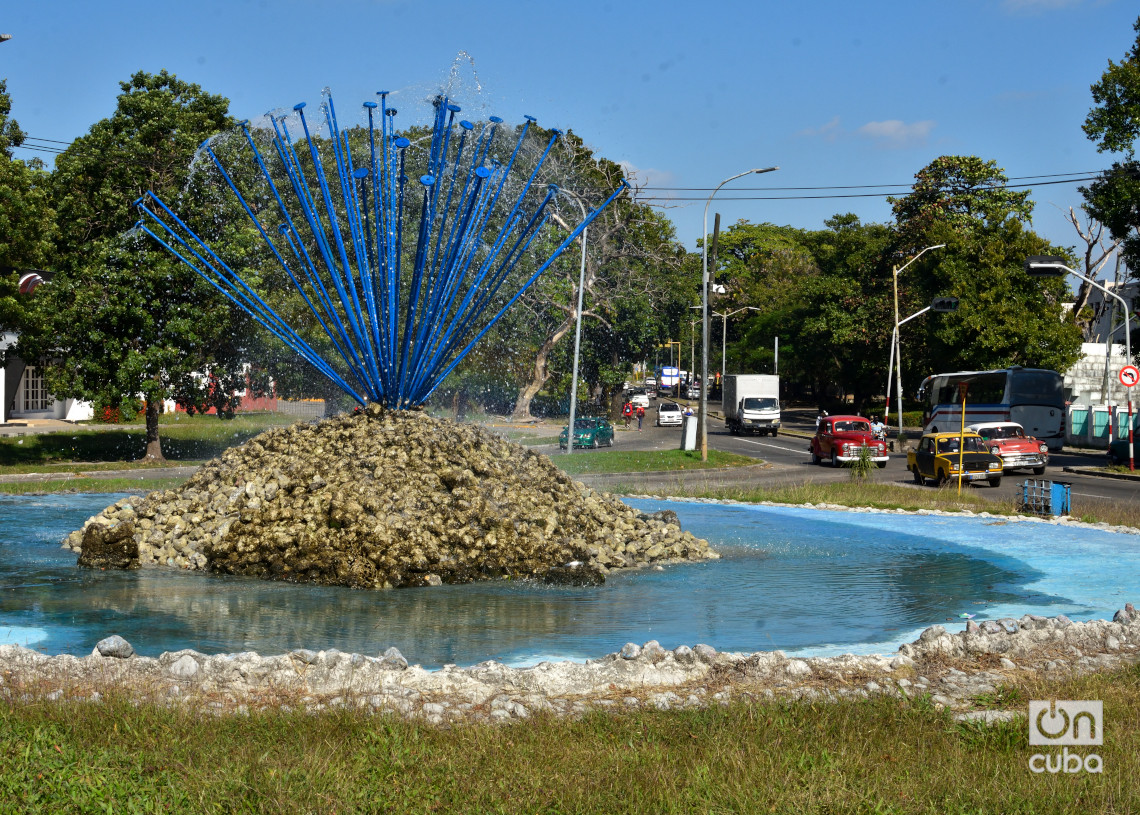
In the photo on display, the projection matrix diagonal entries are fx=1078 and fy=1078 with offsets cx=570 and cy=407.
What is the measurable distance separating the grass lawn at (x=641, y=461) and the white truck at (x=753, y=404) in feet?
72.0

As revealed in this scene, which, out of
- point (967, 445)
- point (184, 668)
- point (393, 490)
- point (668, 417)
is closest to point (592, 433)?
point (967, 445)

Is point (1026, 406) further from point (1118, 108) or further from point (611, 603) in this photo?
point (611, 603)

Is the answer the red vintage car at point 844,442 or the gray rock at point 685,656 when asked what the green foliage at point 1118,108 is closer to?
the red vintage car at point 844,442

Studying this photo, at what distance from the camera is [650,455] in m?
35.2

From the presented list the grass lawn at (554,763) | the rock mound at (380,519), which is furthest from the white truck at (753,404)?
the grass lawn at (554,763)

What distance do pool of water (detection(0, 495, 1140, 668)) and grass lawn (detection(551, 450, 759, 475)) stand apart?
52.4 ft

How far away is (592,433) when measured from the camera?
4219 centimetres

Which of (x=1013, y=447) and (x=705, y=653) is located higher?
(x=1013, y=447)

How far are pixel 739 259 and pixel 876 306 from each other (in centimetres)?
5700

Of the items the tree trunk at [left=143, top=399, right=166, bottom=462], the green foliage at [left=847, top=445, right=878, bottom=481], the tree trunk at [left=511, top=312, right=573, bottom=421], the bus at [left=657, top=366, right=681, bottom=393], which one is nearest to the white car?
the tree trunk at [left=511, top=312, right=573, bottom=421]

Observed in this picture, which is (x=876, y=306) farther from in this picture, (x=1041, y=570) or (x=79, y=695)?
(x=79, y=695)

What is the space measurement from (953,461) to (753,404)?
1262 inches

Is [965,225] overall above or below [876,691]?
above

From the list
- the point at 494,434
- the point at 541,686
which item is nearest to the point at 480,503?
the point at 494,434
